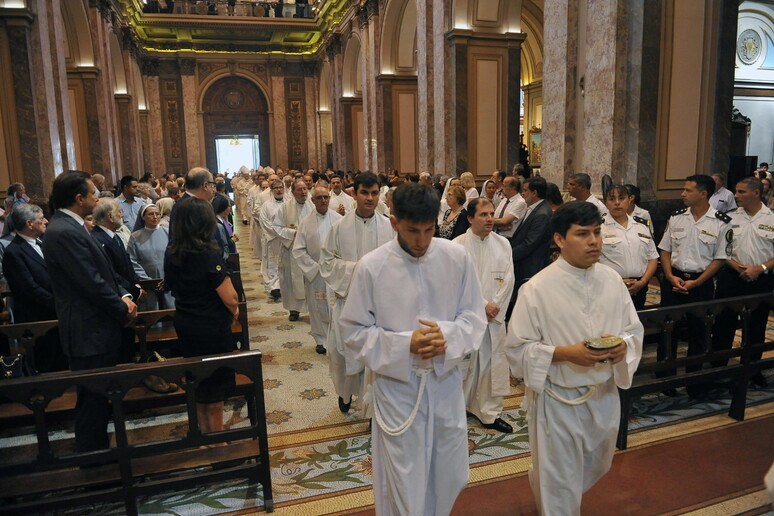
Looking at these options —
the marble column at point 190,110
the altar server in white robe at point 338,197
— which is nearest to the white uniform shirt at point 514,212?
the altar server in white robe at point 338,197

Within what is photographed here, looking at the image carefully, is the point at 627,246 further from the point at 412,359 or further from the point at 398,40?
the point at 398,40

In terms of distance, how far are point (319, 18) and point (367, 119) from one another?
896cm

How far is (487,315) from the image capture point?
3.92 m

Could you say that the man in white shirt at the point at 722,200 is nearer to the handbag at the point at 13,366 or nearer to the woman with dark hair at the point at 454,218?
the woman with dark hair at the point at 454,218

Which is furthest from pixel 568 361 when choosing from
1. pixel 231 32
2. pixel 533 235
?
pixel 231 32

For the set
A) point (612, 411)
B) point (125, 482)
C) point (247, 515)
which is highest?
point (612, 411)

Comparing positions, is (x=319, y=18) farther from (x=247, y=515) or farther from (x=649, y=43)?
(x=247, y=515)

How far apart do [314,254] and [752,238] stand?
12.6ft

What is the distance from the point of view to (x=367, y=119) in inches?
707

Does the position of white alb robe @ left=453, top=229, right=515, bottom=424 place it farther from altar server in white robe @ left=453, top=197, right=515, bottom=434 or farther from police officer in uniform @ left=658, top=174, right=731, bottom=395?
police officer in uniform @ left=658, top=174, right=731, bottom=395

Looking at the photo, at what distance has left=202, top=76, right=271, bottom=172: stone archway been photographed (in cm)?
2753

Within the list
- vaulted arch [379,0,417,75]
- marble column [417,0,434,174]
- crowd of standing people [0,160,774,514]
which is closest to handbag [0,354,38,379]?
crowd of standing people [0,160,774,514]

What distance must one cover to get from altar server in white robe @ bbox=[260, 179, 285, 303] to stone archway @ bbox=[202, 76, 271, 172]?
67.1 ft

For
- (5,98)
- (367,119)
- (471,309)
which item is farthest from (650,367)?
(367,119)
